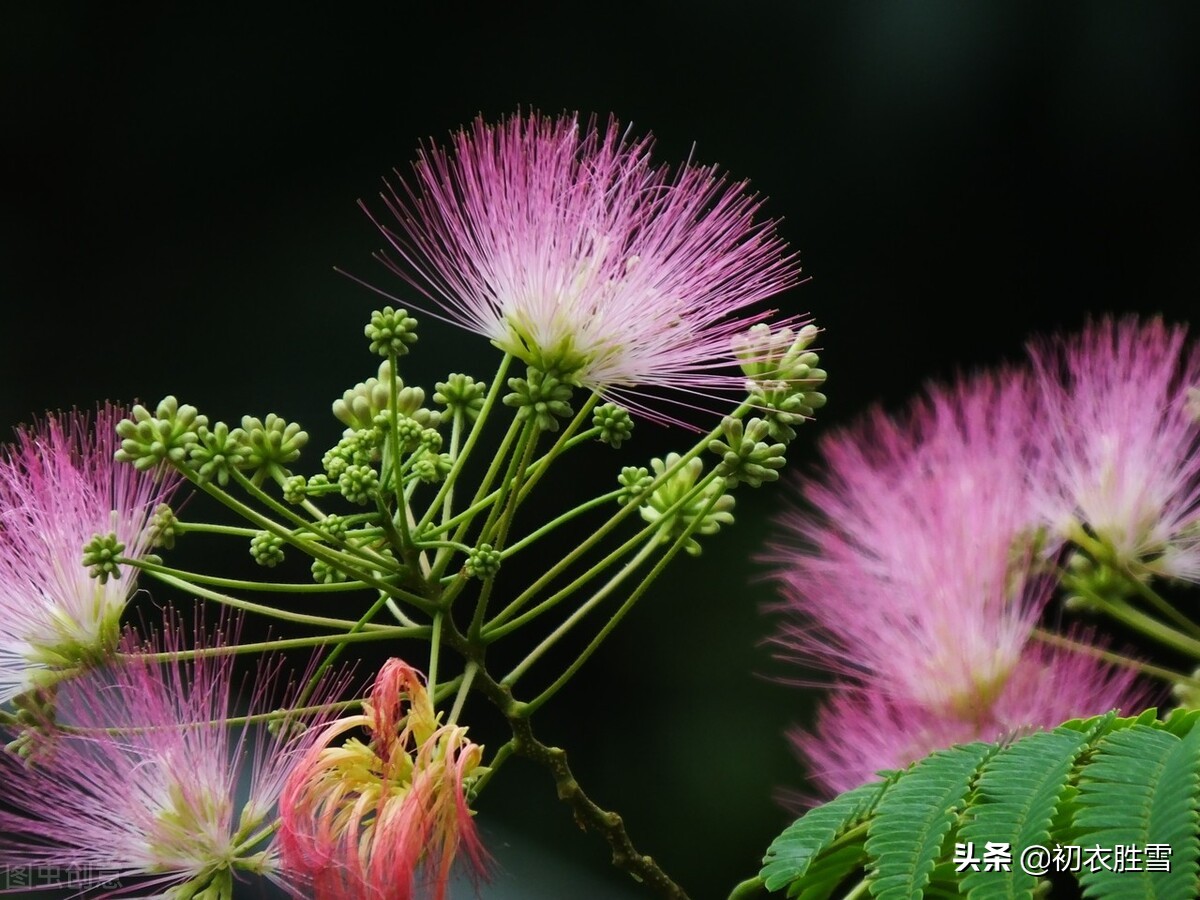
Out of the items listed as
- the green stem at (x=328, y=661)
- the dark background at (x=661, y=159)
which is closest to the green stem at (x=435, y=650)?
the green stem at (x=328, y=661)

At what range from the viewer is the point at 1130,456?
1067 millimetres

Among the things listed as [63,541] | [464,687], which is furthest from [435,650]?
[63,541]

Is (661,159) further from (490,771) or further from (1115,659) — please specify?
(490,771)

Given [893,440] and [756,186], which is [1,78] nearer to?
[756,186]


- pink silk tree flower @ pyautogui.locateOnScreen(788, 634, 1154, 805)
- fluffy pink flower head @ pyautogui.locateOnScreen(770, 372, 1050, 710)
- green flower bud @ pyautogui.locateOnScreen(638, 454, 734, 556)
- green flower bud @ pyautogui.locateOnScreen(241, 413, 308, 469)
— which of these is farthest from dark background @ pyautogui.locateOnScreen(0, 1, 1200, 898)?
green flower bud @ pyautogui.locateOnScreen(241, 413, 308, 469)

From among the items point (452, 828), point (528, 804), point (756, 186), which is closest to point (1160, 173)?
point (756, 186)

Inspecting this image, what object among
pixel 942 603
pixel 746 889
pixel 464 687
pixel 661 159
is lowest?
pixel 746 889

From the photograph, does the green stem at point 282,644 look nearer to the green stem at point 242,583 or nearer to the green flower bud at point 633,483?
the green stem at point 242,583

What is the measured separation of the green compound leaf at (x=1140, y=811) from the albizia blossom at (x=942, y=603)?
0.17 meters

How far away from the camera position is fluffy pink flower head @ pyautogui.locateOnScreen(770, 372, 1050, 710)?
0.97 metres

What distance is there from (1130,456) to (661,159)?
2.80 ft

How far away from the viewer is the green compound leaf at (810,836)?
28.9 inches

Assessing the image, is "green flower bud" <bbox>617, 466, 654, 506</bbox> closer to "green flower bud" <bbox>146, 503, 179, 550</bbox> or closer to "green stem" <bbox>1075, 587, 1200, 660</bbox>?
"green flower bud" <bbox>146, 503, 179, 550</bbox>

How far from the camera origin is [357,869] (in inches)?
24.5
